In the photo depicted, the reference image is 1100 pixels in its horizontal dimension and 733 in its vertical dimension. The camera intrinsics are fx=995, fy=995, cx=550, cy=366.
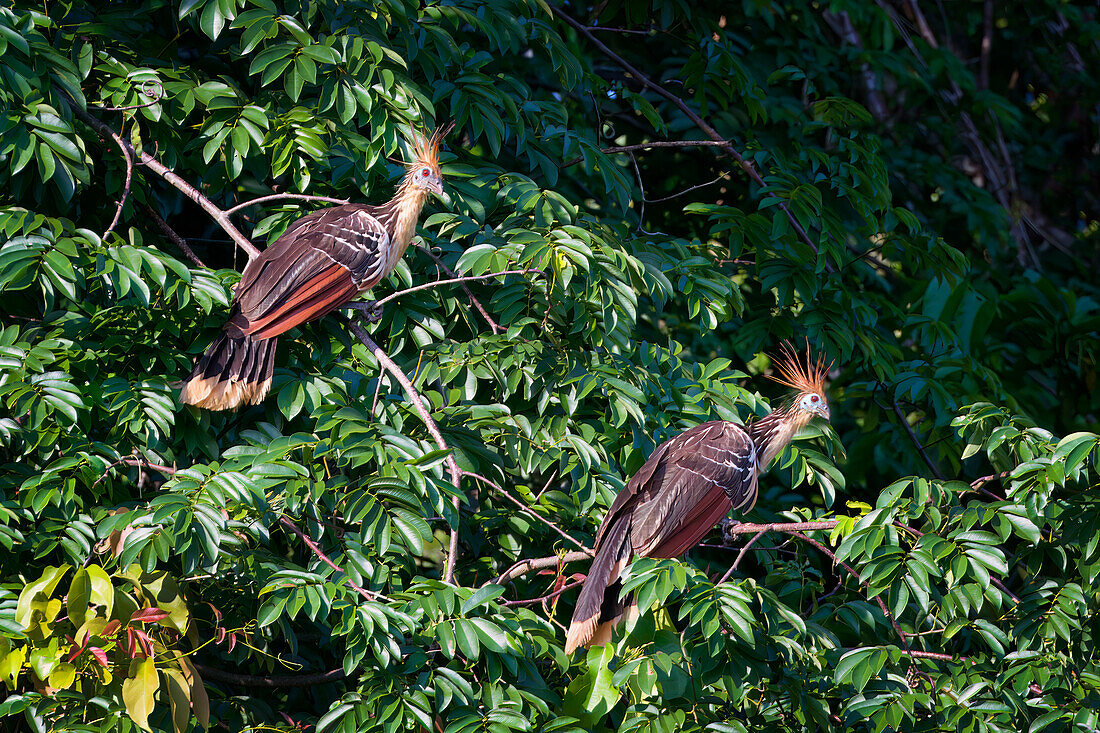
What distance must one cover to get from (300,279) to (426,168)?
22.5 inches

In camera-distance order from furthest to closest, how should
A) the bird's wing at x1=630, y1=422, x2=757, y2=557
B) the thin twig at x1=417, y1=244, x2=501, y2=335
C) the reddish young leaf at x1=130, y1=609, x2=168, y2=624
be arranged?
1. the thin twig at x1=417, y1=244, x2=501, y2=335
2. the bird's wing at x1=630, y1=422, x2=757, y2=557
3. the reddish young leaf at x1=130, y1=609, x2=168, y2=624

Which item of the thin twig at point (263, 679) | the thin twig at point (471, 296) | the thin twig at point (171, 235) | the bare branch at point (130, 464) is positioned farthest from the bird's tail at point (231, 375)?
the thin twig at point (263, 679)

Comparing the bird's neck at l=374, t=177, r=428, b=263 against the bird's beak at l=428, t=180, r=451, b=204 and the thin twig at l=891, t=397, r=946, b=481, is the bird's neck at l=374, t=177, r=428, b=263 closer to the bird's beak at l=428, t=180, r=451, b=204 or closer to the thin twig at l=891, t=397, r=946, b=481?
the bird's beak at l=428, t=180, r=451, b=204

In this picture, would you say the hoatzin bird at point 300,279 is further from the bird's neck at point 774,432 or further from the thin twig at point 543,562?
the bird's neck at point 774,432

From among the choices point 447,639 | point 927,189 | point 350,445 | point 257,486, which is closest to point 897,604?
point 447,639

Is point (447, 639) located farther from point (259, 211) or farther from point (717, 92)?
point (717, 92)

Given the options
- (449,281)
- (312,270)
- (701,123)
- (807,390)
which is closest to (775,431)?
(807,390)

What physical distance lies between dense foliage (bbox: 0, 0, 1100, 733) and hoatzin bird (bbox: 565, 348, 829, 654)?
0.10 meters

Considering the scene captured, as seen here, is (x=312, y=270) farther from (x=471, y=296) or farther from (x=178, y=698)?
(x=178, y=698)

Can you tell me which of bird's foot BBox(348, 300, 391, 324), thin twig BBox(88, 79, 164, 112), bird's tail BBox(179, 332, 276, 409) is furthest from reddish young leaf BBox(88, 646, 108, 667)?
thin twig BBox(88, 79, 164, 112)

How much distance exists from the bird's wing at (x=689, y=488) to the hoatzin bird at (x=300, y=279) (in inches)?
44.3

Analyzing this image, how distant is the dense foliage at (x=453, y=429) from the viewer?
252 cm

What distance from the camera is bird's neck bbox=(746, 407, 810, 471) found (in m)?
3.43

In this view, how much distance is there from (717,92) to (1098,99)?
4.24 m
